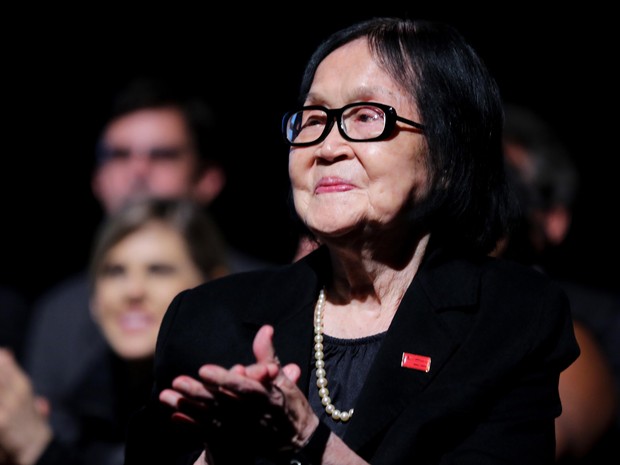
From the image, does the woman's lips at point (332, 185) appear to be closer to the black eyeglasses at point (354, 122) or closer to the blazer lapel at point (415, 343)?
the black eyeglasses at point (354, 122)

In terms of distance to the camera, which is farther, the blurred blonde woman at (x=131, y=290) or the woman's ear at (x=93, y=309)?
the woman's ear at (x=93, y=309)

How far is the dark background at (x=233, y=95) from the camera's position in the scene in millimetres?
4332

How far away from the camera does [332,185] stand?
192 cm

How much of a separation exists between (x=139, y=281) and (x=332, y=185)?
2011 mm

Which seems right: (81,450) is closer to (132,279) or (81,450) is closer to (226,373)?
(132,279)

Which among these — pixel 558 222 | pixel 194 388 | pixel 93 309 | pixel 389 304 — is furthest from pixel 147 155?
pixel 194 388

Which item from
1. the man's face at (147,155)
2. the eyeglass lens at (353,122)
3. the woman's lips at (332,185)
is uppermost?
the eyeglass lens at (353,122)

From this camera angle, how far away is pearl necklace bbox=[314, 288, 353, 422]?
1.89 m

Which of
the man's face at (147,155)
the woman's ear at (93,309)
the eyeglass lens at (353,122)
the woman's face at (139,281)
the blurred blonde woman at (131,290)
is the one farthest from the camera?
the man's face at (147,155)

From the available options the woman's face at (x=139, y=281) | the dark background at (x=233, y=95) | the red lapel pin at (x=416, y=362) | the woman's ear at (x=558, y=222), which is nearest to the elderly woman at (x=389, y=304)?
the red lapel pin at (x=416, y=362)

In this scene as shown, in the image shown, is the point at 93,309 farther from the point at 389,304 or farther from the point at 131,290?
the point at 389,304

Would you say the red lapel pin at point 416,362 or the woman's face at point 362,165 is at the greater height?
the woman's face at point 362,165

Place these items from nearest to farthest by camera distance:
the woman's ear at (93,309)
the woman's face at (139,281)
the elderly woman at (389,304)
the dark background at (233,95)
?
the elderly woman at (389,304), the woman's face at (139,281), the woman's ear at (93,309), the dark background at (233,95)

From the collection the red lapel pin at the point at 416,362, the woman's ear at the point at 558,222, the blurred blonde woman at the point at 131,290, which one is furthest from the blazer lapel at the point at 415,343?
the woman's ear at the point at 558,222
